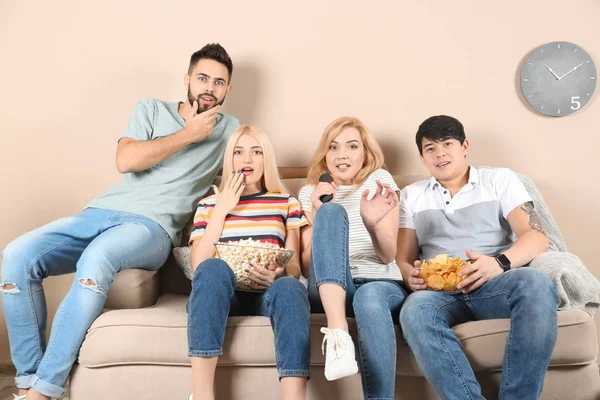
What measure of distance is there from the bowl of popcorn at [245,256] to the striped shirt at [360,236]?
293mm

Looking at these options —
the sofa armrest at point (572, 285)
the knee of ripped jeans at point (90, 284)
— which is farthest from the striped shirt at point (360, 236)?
the knee of ripped jeans at point (90, 284)

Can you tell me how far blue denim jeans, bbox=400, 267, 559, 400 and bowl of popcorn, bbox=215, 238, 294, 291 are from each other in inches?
16.7

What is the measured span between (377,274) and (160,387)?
2.50 feet

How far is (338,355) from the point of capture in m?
1.52

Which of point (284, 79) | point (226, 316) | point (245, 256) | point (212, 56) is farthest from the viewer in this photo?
point (284, 79)

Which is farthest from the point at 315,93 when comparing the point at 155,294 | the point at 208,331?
the point at 208,331

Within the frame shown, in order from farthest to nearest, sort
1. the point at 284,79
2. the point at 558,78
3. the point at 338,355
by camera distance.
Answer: the point at 284,79 < the point at 558,78 < the point at 338,355

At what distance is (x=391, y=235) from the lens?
191cm

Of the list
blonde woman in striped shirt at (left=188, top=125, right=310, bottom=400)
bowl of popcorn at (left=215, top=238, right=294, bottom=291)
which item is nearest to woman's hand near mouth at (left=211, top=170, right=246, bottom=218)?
blonde woman in striped shirt at (left=188, top=125, right=310, bottom=400)

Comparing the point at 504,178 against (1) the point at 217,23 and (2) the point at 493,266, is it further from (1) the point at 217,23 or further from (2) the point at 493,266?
(1) the point at 217,23

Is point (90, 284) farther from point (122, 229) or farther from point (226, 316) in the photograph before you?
point (226, 316)

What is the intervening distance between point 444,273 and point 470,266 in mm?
79

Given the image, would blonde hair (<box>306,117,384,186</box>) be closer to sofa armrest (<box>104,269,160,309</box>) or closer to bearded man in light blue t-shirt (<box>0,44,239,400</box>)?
bearded man in light blue t-shirt (<box>0,44,239,400</box>)

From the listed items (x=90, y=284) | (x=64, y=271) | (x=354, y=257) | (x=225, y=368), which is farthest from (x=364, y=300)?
(x=64, y=271)
